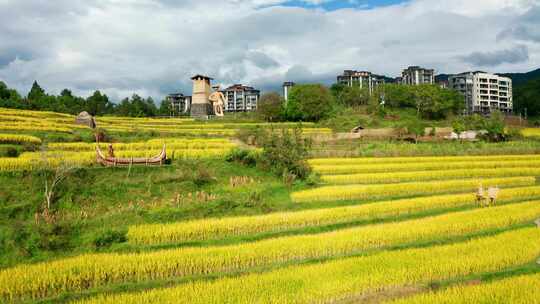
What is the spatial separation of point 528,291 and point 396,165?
2076 centimetres

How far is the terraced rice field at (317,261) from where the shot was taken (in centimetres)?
845

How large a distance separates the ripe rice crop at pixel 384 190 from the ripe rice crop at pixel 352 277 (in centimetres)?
808

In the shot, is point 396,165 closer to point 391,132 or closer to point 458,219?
point 458,219

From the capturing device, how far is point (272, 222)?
579 inches

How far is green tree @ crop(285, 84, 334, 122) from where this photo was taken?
206 ft

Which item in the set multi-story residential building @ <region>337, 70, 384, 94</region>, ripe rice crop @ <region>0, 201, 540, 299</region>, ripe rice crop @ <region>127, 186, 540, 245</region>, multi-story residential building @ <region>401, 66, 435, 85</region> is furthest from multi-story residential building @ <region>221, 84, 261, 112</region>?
ripe rice crop @ <region>0, 201, 540, 299</region>

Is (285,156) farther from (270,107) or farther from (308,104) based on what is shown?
(270,107)

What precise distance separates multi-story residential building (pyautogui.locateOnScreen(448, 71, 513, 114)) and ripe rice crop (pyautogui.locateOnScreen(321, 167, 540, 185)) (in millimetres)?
86578

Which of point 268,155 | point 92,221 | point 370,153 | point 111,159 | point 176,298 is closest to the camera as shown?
point 176,298

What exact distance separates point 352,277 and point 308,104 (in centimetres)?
5497

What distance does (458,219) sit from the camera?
578 inches

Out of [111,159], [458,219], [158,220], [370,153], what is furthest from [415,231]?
[370,153]

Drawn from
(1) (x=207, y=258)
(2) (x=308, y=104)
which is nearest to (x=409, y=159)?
(1) (x=207, y=258)

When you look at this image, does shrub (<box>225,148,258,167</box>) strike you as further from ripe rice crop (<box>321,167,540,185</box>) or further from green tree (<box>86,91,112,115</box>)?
green tree (<box>86,91,112,115</box>)
